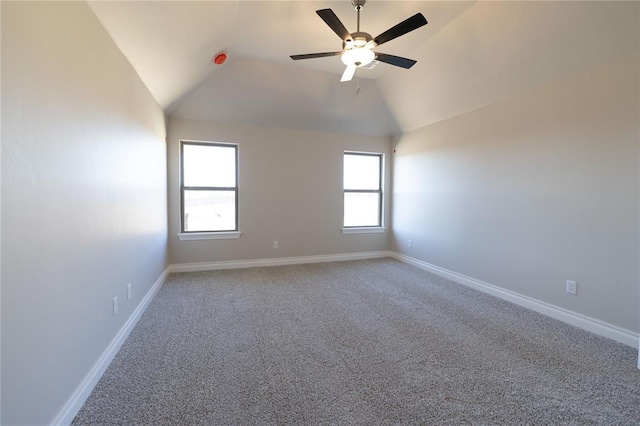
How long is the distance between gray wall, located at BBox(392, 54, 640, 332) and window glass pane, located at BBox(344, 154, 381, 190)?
126 cm

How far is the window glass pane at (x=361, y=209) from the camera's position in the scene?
16.6ft

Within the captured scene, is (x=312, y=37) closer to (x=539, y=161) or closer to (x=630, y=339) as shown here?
(x=539, y=161)

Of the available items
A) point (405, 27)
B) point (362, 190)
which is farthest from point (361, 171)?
point (405, 27)

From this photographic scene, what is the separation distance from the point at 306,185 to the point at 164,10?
303 centimetres

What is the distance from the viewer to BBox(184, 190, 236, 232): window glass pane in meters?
4.22

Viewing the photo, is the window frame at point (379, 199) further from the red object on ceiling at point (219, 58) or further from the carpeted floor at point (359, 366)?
the red object on ceiling at point (219, 58)

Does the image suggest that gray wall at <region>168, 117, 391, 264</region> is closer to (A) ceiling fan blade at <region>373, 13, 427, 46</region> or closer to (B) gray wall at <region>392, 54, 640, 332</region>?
(B) gray wall at <region>392, 54, 640, 332</region>

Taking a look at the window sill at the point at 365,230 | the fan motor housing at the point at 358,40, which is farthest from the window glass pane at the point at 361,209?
the fan motor housing at the point at 358,40

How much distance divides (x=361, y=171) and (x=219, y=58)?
2984 mm

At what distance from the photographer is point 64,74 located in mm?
1378

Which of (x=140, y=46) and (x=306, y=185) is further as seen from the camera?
(x=306, y=185)

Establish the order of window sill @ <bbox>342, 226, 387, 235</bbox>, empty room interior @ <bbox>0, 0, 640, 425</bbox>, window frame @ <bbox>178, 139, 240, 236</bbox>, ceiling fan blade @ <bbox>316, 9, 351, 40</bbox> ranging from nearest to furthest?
1. empty room interior @ <bbox>0, 0, 640, 425</bbox>
2. ceiling fan blade @ <bbox>316, 9, 351, 40</bbox>
3. window frame @ <bbox>178, 139, 240, 236</bbox>
4. window sill @ <bbox>342, 226, 387, 235</bbox>

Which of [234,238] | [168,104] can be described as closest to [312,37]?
[168,104]

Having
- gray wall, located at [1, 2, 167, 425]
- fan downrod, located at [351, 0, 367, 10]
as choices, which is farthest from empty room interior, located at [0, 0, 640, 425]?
fan downrod, located at [351, 0, 367, 10]
